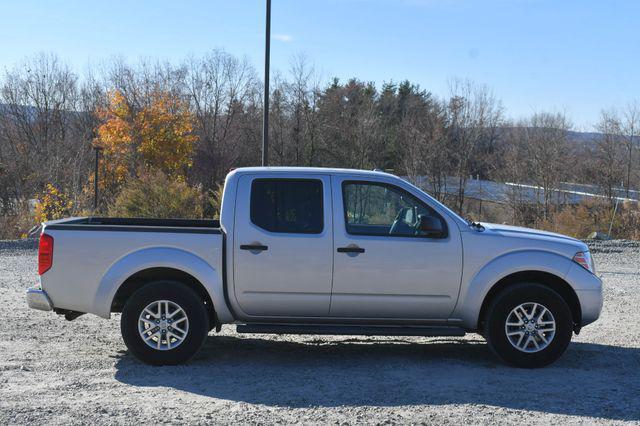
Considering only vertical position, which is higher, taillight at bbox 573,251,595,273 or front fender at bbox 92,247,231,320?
taillight at bbox 573,251,595,273

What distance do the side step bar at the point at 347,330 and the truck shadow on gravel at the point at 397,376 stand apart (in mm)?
367

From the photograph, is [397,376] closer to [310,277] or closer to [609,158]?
[310,277]

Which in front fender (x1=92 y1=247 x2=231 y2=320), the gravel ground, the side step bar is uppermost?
front fender (x1=92 y1=247 x2=231 y2=320)

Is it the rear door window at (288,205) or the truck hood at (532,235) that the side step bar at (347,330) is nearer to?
the rear door window at (288,205)

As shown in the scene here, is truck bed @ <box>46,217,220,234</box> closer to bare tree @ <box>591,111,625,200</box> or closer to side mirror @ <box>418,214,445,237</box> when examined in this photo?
side mirror @ <box>418,214,445,237</box>

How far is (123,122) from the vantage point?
1501 inches

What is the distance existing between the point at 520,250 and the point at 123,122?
3387cm

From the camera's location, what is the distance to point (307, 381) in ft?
21.4

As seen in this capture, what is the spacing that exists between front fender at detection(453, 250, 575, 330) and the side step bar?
0.21m

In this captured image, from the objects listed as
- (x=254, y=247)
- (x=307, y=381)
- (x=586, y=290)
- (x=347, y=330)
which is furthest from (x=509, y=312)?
(x=254, y=247)

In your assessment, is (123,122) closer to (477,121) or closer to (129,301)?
(477,121)

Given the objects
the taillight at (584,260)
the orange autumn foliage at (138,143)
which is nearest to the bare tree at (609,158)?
the orange autumn foliage at (138,143)

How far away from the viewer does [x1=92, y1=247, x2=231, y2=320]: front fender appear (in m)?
6.89

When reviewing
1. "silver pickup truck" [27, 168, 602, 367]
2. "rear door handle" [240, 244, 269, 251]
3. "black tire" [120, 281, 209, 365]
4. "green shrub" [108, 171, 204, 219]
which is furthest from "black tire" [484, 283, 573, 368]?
"green shrub" [108, 171, 204, 219]
